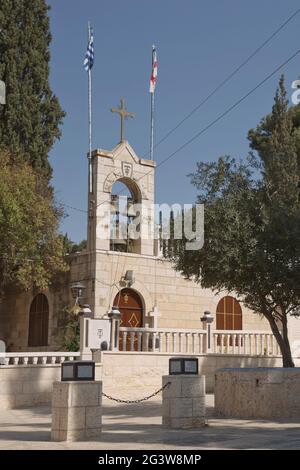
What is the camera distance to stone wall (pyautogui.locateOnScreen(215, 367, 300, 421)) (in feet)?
46.0

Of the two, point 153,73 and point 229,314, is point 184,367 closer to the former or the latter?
point 229,314

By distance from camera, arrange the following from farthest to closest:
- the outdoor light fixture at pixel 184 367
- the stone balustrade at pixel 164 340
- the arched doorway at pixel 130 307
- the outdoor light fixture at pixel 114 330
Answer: the arched doorway at pixel 130 307, the stone balustrade at pixel 164 340, the outdoor light fixture at pixel 114 330, the outdoor light fixture at pixel 184 367

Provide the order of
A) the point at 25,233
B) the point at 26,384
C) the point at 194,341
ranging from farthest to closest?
the point at 25,233
the point at 194,341
the point at 26,384

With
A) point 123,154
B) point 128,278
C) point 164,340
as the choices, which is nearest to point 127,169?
point 123,154

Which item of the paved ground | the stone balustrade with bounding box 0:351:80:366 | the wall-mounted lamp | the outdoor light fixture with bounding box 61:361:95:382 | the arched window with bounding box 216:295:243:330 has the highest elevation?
the wall-mounted lamp

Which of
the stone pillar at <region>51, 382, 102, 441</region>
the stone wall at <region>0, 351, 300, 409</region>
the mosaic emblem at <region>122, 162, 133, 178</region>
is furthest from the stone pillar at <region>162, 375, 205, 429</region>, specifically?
the mosaic emblem at <region>122, 162, 133, 178</region>

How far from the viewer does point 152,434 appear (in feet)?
37.4

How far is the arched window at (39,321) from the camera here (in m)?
24.2

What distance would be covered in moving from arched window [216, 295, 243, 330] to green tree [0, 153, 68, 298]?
6.48 meters

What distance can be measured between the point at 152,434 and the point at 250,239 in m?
5.54

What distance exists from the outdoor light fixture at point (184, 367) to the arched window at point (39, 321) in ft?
39.6

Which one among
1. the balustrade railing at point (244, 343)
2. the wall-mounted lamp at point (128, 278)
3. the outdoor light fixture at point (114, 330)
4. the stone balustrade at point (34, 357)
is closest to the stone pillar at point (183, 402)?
the stone balustrade at point (34, 357)

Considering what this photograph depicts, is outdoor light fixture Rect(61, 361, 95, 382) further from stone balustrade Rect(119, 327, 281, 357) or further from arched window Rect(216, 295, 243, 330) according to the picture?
arched window Rect(216, 295, 243, 330)

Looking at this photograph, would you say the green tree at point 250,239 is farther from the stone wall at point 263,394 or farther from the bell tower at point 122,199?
the bell tower at point 122,199
